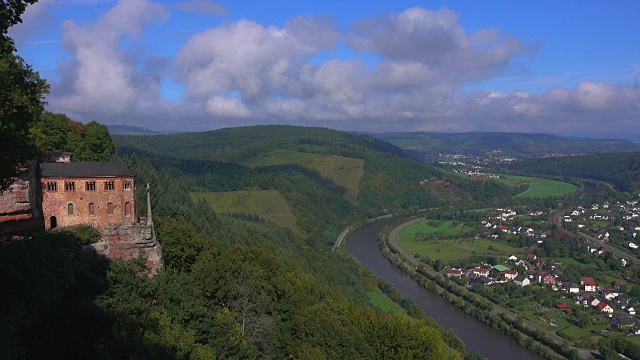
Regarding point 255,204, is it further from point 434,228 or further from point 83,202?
point 83,202

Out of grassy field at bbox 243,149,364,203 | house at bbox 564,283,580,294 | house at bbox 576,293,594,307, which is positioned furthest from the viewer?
grassy field at bbox 243,149,364,203

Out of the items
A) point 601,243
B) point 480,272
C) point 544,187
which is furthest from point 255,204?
point 544,187

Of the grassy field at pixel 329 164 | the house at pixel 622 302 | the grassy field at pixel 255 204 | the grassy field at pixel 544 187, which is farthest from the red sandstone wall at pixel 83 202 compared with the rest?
the grassy field at pixel 544 187

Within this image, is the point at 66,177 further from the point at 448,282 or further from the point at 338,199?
the point at 338,199

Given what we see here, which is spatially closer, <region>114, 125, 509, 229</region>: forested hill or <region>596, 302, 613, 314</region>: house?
<region>596, 302, 613, 314</region>: house

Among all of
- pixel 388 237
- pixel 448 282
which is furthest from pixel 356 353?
pixel 388 237

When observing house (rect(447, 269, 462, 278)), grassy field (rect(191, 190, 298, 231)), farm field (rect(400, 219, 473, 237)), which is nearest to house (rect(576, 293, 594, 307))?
house (rect(447, 269, 462, 278))

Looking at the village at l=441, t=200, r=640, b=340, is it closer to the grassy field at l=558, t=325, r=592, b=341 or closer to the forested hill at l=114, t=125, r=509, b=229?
the grassy field at l=558, t=325, r=592, b=341
